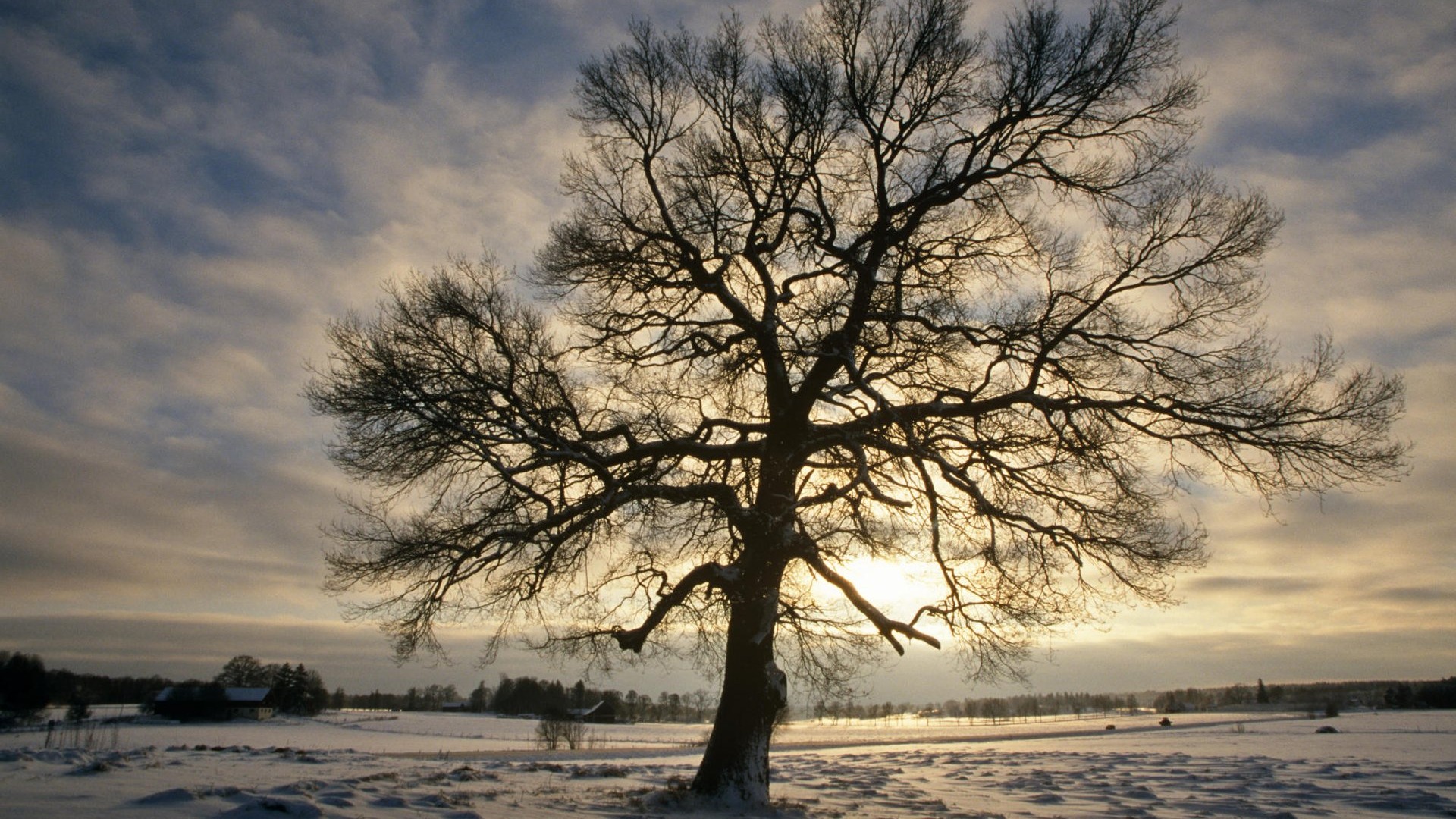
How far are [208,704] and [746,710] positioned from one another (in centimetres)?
8279

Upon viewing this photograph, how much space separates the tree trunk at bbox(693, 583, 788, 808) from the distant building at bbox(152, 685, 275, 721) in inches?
3180

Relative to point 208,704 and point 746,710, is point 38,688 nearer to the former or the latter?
point 208,704

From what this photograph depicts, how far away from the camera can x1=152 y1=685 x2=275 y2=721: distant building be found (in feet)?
236

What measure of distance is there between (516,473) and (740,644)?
3662 mm

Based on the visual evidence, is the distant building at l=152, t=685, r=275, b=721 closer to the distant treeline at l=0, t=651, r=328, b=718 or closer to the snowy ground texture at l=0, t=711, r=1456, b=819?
the distant treeline at l=0, t=651, r=328, b=718

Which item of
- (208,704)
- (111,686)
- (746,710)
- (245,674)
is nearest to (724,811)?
(746,710)

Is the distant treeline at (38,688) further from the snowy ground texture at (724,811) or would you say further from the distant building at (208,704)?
the snowy ground texture at (724,811)

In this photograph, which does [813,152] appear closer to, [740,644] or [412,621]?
[740,644]

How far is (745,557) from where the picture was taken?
32.9ft

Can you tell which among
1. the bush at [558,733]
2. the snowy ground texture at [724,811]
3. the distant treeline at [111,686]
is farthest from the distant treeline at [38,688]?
the snowy ground texture at [724,811]

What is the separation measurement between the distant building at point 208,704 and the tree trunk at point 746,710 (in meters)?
80.8

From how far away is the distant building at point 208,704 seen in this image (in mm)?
71812

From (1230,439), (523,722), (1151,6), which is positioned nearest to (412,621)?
(1230,439)

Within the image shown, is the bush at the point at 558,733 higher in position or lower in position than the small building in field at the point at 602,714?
higher
